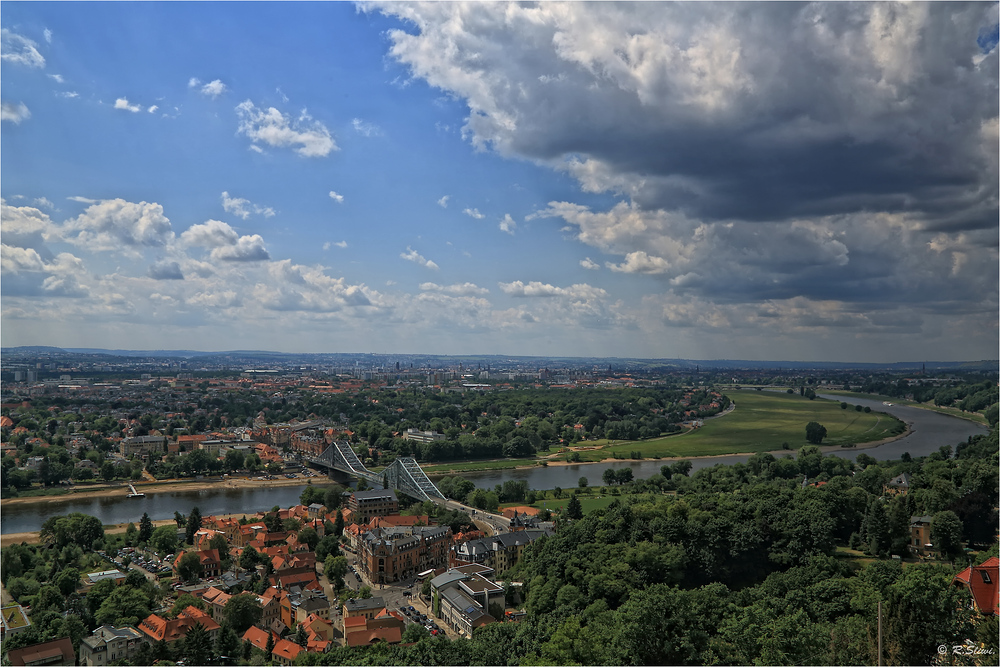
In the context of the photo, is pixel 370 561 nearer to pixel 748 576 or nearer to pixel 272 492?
pixel 748 576

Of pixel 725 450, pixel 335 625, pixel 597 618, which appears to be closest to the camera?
pixel 597 618

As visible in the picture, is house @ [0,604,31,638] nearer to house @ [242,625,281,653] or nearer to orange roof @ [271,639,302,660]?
house @ [242,625,281,653]

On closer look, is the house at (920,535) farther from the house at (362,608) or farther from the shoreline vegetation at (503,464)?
the shoreline vegetation at (503,464)

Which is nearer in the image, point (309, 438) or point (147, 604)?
point (147, 604)

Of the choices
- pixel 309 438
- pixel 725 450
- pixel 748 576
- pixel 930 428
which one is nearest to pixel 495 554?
pixel 748 576

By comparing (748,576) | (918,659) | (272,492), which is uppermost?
(918,659)

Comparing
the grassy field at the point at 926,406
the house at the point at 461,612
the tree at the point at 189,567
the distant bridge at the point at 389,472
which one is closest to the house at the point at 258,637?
the house at the point at 461,612

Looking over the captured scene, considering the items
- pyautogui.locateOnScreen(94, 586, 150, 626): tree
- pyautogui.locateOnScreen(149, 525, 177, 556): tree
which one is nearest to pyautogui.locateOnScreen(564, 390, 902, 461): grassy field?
pyautogui.locateOnScreen(149, 525, 177, 556): tree
